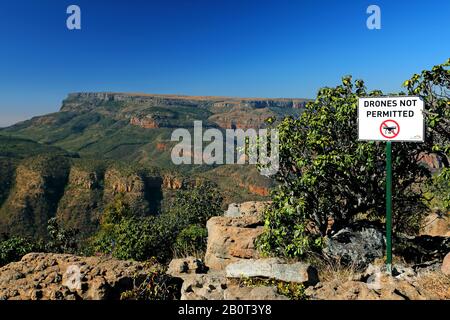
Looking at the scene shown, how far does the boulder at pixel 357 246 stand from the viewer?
30.9 feet

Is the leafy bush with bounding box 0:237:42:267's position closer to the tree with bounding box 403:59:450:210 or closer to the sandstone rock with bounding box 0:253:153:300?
the sandstone rock with bounding box 0:253:153:300

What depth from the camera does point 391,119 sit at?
730 cm

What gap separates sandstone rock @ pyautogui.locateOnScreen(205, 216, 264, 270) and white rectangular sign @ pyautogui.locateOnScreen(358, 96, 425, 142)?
17.5ft

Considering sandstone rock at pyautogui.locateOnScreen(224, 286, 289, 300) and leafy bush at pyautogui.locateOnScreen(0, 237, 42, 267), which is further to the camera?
leafy bush at pyautogui.locateOnScreen(0, 237, 42, 267)

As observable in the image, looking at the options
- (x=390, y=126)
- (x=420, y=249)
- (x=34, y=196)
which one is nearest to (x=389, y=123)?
(x=390, y=126)

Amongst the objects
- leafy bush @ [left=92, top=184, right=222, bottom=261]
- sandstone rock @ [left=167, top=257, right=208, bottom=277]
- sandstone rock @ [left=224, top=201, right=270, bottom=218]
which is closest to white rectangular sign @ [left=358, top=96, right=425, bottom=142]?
sandstone rock @ [left=167, top=257, right=208, bottom=277]

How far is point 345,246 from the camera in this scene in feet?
31.8

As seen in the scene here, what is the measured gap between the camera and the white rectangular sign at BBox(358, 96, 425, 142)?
280 inches

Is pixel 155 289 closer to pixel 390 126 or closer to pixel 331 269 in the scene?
pixel 331 269

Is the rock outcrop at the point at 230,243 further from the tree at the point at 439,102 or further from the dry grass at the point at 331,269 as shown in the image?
the tree at the point at 439,102

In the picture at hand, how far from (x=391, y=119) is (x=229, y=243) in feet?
20.9

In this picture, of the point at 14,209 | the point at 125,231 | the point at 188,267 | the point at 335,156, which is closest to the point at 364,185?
the point at 335,156
